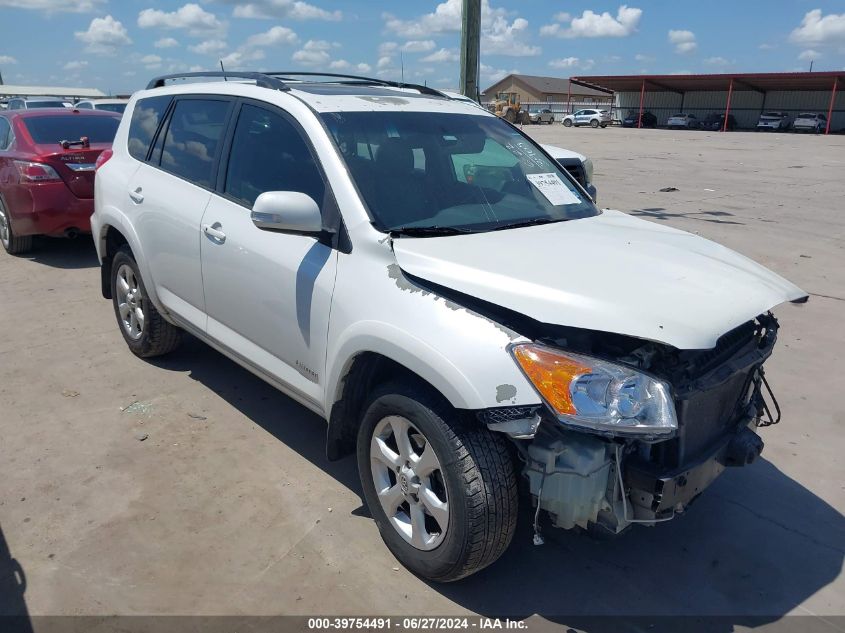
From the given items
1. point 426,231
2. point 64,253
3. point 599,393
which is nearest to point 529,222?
point 426,231

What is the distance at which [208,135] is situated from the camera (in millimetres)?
3959

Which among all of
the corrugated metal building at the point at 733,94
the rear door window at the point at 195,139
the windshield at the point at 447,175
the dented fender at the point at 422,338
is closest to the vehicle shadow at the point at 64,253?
the rear door window at the point at 195,139

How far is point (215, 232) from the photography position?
11.9 feet

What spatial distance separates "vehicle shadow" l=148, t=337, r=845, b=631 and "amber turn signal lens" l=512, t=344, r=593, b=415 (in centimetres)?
65

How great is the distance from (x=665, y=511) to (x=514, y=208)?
1.65 m

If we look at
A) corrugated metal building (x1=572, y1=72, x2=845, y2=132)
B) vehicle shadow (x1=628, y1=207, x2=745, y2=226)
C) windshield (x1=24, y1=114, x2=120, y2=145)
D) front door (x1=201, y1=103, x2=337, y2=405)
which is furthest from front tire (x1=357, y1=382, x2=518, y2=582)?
corrugated metal building (x1=572, y1=72, x2=845, y2=132)

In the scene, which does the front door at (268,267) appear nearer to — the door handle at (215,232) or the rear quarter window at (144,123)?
the door handle at (215,232)

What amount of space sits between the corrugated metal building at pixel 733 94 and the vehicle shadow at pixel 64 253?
49378mm

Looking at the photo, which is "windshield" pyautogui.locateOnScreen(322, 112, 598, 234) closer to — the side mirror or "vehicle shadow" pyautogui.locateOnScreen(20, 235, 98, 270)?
the side mirror

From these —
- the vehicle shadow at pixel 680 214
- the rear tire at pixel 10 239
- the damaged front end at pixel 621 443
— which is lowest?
the vehicle shadow at pixel 680 214

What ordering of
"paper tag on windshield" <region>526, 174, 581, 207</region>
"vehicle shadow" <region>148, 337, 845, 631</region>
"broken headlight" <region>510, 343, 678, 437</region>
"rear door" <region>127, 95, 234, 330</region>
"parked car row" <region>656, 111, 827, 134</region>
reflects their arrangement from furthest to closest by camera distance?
"parked car row" <region>656, 111, 827, 134</region> < "rear door" <region>127, 95, 234, 330</region> < "paper tag on windshield" <region>526, 174, 581, 207</region> < "vehicle shadow" <region>148, 337, 845, 631</region> < "broken headlight" <region>510, 343, 678, 437</region>

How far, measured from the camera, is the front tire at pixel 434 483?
2449 mm

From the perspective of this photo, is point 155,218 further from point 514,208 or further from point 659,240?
point 659,240

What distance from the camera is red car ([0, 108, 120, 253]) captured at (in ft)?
23.7
